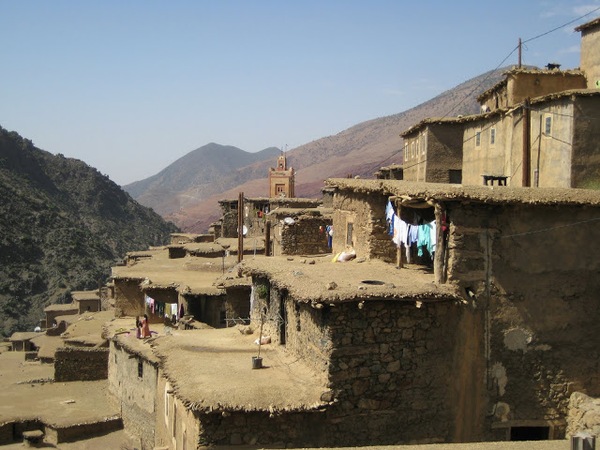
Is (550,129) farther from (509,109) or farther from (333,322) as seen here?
(333,322)

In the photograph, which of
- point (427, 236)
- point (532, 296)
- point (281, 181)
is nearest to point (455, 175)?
point (427, 236)

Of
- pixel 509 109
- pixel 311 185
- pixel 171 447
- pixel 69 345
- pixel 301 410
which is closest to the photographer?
pixel 301 410

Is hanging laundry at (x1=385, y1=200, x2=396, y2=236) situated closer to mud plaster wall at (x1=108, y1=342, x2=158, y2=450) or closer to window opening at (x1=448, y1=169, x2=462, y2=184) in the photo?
mud plaster wall at (x1=108, y1=342, x2=158, y2=450)

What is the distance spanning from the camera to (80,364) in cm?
2844

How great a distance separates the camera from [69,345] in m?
30.5

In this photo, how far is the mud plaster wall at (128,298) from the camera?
3044 cm

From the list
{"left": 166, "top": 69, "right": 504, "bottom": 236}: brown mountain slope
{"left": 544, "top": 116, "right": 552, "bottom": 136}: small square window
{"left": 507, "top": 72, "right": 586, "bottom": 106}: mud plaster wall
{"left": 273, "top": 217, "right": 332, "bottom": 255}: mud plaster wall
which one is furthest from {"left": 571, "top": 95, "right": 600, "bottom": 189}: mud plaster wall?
{"left": 166, "top": 69, "right": 504, "bottom": 236}: brown mountain slope

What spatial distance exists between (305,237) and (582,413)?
43.5 feet

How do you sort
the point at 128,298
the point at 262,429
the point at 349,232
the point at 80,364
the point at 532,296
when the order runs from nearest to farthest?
the point at 262,429
the point at 532,296
the point at 349,232
the point at 80,364
the point at 128,298

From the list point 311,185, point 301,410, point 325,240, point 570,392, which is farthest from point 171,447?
point 311,185

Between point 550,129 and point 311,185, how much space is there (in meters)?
94.9

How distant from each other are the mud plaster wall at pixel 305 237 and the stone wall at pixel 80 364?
27.9 ft

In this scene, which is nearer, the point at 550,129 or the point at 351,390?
the point at 351,390

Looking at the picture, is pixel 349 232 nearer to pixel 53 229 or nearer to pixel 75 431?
pixel 75 431
